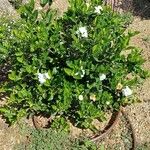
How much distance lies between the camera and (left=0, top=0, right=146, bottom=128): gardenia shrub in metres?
5.98

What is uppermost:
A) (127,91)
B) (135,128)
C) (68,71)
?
(68,71)

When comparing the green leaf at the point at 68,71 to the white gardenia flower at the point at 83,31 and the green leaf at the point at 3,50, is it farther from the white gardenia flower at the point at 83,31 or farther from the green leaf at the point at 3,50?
the green leaf at the point at 3,50

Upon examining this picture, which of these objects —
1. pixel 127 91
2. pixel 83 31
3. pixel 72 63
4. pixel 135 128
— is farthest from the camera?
pixel 135 128

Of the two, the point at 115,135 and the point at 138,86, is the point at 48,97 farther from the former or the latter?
the point at 138,86

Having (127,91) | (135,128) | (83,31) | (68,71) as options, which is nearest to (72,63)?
(68,71)

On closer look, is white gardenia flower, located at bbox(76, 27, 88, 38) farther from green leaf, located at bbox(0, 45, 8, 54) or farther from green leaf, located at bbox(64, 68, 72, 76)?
green leaf, located at bbox(0, 45, 8, 54)

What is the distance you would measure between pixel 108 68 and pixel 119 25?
74 centimetres

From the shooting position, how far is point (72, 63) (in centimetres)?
603

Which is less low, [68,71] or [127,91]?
[68,71]

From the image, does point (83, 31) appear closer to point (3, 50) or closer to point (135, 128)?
point (3, 50)

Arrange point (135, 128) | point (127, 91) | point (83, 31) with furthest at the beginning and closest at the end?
point (135, 128), point (127, 91), point (83, 31)

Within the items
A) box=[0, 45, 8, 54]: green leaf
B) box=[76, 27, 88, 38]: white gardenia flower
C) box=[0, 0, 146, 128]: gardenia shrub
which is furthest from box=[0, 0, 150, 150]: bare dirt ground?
box=[76, 27, 88, 38]: white gardenia flower

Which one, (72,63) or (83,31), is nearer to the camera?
(83,31)

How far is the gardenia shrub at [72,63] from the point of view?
235 inches
